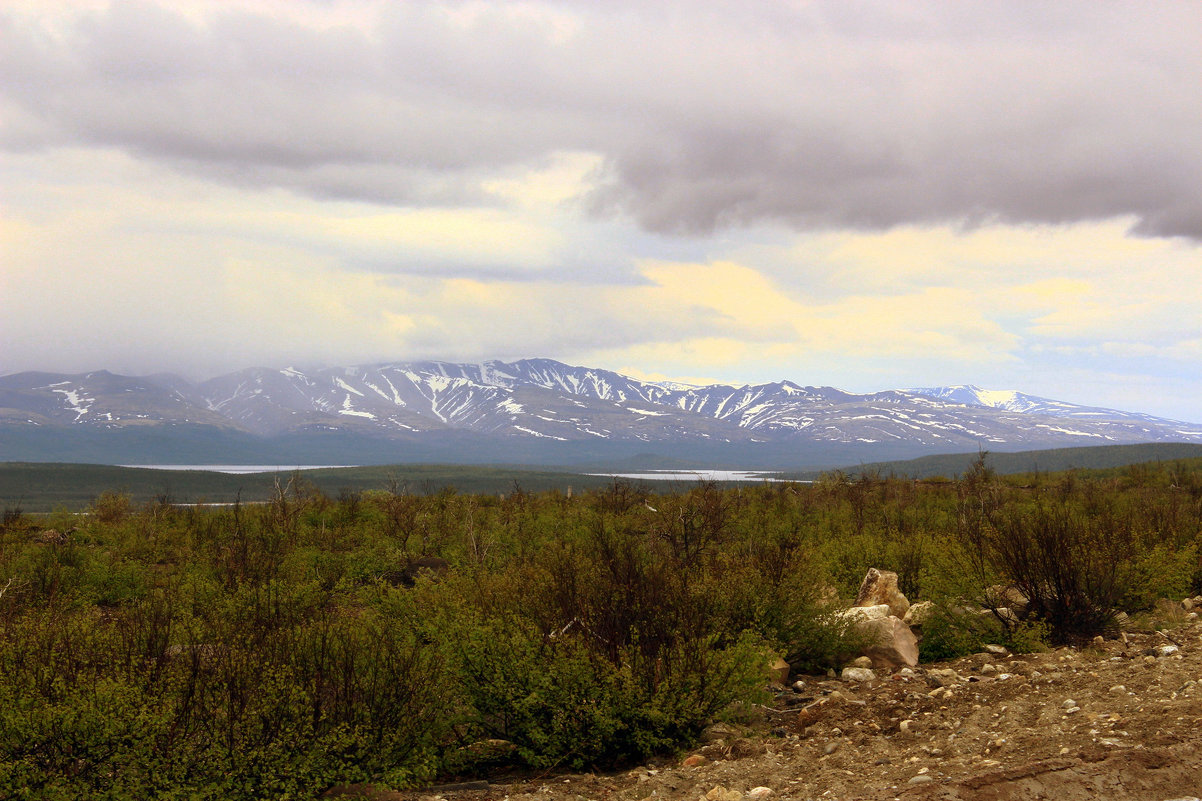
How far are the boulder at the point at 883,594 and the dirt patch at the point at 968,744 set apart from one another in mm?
5299

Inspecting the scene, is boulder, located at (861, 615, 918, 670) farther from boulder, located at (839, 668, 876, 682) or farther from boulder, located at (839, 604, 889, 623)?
boulder, located at (839, 668, 876, 682)

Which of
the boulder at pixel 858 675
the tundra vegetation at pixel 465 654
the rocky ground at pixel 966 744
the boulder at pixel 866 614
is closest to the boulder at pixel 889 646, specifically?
the boulder at pixel 866 614

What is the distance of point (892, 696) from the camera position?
1225 cm

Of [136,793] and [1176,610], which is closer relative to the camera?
[136,793]

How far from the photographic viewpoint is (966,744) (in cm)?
905

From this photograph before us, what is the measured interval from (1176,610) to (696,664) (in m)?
11.6

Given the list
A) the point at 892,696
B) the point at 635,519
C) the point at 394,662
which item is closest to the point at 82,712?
the point at 394,662

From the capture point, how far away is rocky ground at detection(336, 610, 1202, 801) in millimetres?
7262

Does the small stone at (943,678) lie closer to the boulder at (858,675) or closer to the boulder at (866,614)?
the boulder at (858,675)

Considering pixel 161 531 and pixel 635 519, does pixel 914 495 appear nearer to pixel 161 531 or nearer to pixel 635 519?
pixel 635 519

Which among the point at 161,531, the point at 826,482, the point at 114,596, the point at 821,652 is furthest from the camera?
the point at 826,482

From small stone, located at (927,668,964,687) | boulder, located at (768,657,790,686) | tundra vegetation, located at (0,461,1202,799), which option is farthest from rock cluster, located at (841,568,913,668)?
small stone, located at (927,668,964,687)

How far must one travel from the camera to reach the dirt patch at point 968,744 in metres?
7.25

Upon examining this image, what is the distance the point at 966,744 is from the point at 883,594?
Result: 34.2 ft
